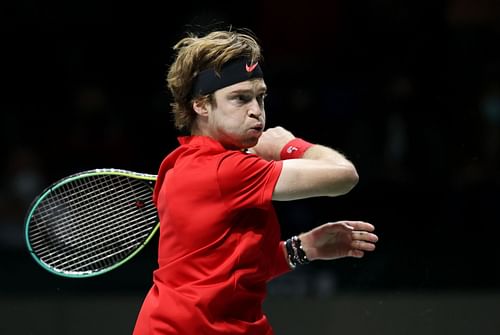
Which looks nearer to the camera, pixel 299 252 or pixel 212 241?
pixel 212 241

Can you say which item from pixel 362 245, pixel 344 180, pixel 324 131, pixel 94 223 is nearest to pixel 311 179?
pixel 344 180

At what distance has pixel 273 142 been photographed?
6.59ft

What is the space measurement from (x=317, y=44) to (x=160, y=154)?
104 centimetres

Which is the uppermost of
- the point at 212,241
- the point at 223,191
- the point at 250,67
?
the point at 250,67

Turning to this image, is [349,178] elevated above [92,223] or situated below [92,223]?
above

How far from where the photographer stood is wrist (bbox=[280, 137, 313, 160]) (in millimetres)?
1942

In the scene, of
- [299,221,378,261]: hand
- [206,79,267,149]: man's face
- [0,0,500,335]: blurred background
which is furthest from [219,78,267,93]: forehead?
[0,0,500,335]: blurred background

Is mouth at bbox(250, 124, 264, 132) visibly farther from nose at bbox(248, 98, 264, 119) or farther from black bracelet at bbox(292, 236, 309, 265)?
black bracelet at bbox(292, 236, 309, 265)

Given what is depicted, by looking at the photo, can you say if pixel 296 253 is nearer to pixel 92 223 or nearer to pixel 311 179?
pixel 311 179

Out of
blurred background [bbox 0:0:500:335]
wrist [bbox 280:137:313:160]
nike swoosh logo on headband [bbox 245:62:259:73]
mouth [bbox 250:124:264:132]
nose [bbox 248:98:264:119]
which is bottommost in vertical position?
blurred background [bbox 0:0:500:335]

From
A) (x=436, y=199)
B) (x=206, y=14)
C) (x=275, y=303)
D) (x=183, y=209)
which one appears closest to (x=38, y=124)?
(x=206, y=14)

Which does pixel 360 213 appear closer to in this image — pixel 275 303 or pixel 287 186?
pixel 275 303

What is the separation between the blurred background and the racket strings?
60cm

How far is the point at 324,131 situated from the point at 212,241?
1.11m
